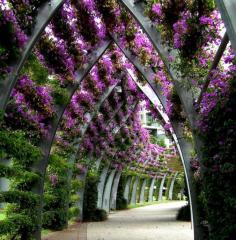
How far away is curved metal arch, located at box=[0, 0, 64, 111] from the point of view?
7.24 meters

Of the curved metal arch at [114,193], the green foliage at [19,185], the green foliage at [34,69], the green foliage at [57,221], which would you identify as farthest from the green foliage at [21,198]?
the curved metal arch at [114,193]

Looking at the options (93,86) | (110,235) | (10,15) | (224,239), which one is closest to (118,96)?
(93,86)

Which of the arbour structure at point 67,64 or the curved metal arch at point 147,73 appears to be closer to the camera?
the arbour structure at point 67,64

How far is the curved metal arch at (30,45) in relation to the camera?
23.7 feet

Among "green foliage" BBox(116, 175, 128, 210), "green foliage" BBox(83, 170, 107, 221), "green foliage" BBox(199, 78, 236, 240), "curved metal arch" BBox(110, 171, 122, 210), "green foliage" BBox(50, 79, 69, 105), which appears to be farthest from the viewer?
"green foliage" BBox(116, 175, 128, 210)

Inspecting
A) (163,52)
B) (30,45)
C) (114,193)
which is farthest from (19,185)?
(114,193)

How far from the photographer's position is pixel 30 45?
775cm

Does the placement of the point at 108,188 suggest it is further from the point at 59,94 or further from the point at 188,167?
the point at 188,167

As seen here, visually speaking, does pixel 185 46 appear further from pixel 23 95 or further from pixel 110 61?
pixel 110 61

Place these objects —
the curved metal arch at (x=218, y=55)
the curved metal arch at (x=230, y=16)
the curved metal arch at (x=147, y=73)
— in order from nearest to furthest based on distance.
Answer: the curved metal arch at (x=230, y=16), the curved metal arch at (x=218, y=55), the curved metal arch at (x=147, y=73)

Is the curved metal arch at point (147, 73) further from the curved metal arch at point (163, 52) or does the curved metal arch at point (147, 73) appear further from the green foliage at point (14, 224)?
the green foliage at point (14, 224)

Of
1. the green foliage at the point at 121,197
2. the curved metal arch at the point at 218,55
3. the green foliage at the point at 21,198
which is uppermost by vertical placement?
the curved metal arch at the point at 218,55

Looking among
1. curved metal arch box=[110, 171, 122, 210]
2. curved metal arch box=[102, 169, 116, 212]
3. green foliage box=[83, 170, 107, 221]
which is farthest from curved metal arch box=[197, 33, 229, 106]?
curved metal arch box=[110, 171, 122, 210]

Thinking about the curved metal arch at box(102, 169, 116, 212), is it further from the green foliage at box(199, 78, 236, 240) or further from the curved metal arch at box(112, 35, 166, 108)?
the green foliage at box(199, 78, 236, 240)
